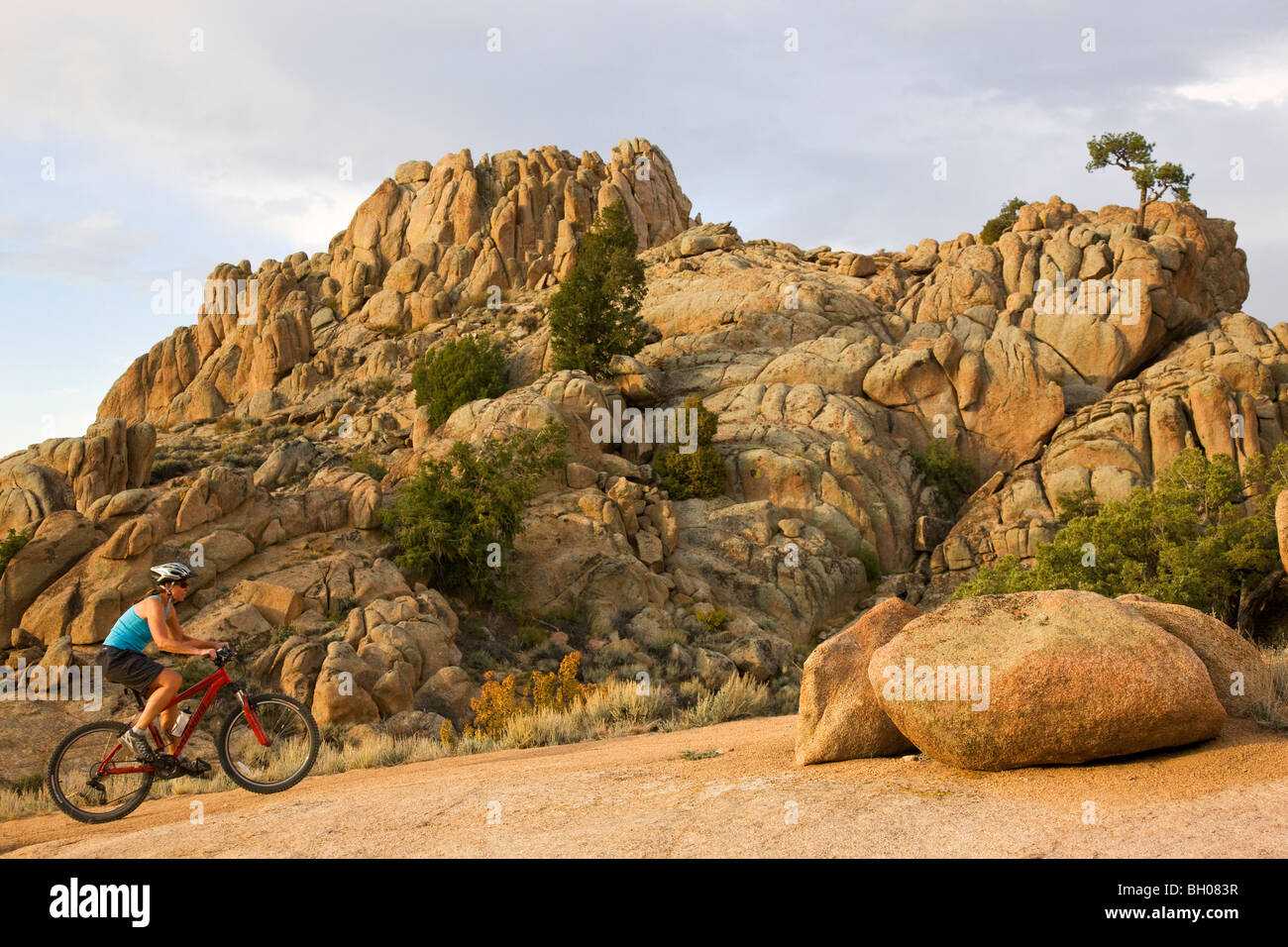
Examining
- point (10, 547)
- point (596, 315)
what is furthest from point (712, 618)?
point (596, 315)

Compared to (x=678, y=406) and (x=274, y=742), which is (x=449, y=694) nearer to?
(x=274, y=742)

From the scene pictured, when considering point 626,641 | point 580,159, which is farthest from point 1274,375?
point 580,159

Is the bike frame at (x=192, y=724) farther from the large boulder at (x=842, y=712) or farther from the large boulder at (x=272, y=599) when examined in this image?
the large boulder at (x=272, y=599)

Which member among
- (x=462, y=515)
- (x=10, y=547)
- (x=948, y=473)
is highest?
(x=948, y=473)

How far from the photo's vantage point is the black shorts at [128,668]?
375 inches

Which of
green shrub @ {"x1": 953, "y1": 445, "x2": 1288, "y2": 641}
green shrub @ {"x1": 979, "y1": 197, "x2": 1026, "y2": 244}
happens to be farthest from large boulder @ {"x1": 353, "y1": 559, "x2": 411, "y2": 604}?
green shrub @ {"x1": 979, "y1": 197, "x2": 1026, "y2": 244}

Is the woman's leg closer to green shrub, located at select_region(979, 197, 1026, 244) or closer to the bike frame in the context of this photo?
the bike frame

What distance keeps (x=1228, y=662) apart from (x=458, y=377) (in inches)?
1471

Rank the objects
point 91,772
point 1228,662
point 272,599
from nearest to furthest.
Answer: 1. point 1228,662
2. point 91,772
3. point 272,599

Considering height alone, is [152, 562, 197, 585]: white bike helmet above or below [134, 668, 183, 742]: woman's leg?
above

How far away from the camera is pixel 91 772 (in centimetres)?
977

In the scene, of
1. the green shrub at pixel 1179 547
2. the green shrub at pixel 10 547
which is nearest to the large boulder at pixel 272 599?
the green shrub at pixel 10 547

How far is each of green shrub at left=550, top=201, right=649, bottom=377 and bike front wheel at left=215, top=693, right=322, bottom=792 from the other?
34236 mm

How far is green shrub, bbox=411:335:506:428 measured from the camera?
42.2 meters
